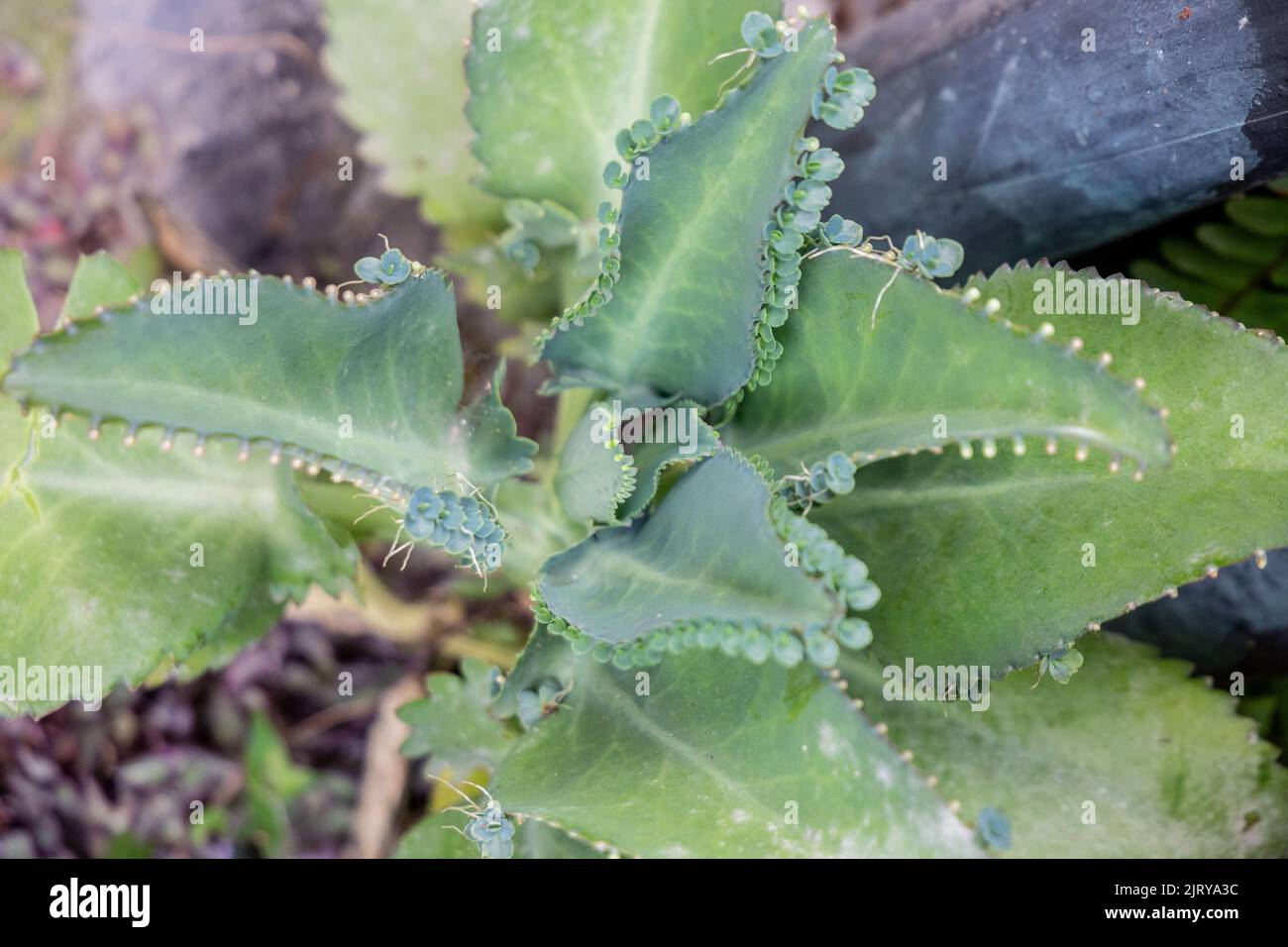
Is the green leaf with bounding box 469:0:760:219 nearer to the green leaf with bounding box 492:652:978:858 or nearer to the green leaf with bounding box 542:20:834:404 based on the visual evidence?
the green leaf with bounding box 542:20:834:404

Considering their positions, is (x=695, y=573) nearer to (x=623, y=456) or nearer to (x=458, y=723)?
(x=623, y=456)

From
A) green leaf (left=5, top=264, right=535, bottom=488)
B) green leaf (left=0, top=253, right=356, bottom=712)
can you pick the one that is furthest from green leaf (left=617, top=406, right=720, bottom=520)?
green leaf (left=0, top=253, right=356, bottom=712)

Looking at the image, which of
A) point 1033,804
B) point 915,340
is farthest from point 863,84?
point 1033,804

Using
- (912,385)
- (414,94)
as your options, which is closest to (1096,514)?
(912,385)

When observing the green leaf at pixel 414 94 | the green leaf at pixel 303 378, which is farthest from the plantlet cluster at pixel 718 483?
the green leaf at pixel 414 94

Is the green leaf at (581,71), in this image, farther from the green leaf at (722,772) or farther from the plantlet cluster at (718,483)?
A: the green leaf at (722,772)

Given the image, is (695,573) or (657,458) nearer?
(695,573)
